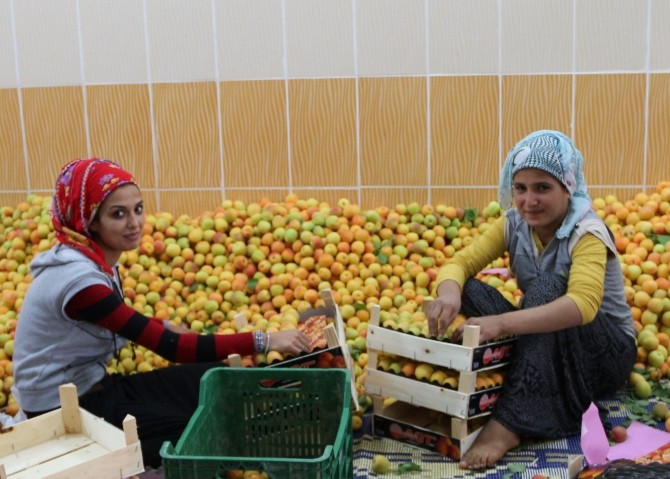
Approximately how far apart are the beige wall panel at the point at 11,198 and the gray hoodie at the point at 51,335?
2.09m

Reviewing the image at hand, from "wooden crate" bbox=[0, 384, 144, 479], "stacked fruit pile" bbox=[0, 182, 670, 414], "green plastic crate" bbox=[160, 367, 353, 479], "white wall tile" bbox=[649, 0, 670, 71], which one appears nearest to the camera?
"wooden crate" bbox=[0, 384, 144, 479]

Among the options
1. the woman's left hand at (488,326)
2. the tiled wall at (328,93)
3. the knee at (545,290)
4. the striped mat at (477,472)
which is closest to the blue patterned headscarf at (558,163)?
the knee at (545,290)

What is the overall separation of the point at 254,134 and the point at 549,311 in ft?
7.14

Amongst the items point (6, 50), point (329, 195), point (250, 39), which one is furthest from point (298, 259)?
point (6, 50)

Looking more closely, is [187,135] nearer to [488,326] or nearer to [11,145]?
[11,145]

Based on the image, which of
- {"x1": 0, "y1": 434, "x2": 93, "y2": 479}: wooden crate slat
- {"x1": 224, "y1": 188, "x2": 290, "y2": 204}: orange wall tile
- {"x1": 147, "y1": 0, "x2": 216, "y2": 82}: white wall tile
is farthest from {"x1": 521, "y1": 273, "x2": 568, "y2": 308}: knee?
{"x1": 147, "y1": 0, "x2": 216, "y2": 82}: white wall tile

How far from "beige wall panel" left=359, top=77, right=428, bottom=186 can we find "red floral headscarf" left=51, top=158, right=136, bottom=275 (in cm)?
179

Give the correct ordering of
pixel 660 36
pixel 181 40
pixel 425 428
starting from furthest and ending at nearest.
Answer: pixel 181 40 → pixel 660 36 → pixel 425 428

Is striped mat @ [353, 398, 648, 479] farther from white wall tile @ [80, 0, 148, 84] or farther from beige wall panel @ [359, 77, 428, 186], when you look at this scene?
white wall tile @ [80, 0, 148, 84]

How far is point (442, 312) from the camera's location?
2705 mm

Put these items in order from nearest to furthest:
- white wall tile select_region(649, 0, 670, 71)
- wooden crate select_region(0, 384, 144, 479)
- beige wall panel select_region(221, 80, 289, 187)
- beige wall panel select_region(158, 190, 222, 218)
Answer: wooden crate select_region(0, 384, 144, 479) → white wall tile select_region(649, 0, 670, 71) → beige wall panel select_region(221, 80, 289, 187) → beige wall panel select_region(158, 190, 222, 218)

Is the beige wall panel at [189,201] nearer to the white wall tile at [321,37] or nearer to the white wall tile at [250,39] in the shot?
the white wall tile at [250,39]

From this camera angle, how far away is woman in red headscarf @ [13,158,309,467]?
254 cm

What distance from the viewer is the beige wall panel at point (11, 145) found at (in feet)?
14.7
